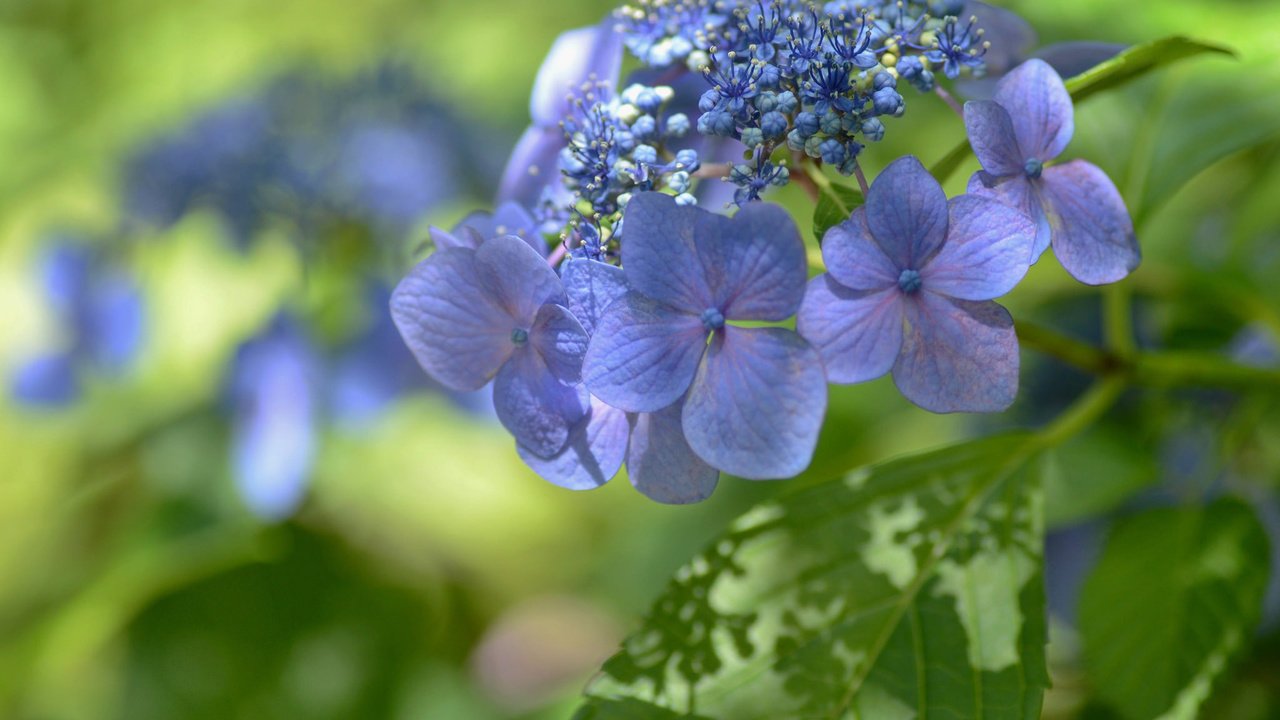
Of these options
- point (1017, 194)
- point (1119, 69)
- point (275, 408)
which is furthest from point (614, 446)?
point (275, 408)

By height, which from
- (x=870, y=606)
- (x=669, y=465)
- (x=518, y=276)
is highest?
(x=518, y=276)

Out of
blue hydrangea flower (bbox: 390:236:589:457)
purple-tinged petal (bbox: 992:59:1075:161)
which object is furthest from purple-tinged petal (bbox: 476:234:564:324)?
purple-tinged petal (bbox: 992:59:1075:161)

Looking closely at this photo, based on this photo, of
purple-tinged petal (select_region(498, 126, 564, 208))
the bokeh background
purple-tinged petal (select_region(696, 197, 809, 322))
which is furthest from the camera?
the bokeh background

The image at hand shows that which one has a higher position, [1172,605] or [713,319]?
[713,319]

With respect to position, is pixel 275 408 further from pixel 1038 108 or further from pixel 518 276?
pixel 1038 108

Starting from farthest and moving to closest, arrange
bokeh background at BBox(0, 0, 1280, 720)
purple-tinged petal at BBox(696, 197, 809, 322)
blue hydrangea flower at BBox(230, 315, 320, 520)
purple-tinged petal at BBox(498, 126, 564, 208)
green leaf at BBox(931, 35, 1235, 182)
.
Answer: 1. blue hydrangea flower at BBox(230, 315, 320, 520)
2. bokeh background at BBox(0, 0, 1280, 720)
3. purple-tinged petal at BBox(498, 126, 564, 208)
4. green leaf at BBox(931, 35, 1235, 182)
5. purple-tinged petal at BBox(696, 197, 809, 322)

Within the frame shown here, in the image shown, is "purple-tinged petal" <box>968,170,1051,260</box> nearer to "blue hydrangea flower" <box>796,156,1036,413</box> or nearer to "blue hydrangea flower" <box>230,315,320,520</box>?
"blue hydrangea flower" <box>796,156,1036,413</box>

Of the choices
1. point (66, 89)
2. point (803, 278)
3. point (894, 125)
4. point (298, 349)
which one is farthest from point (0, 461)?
point (803, 278)
